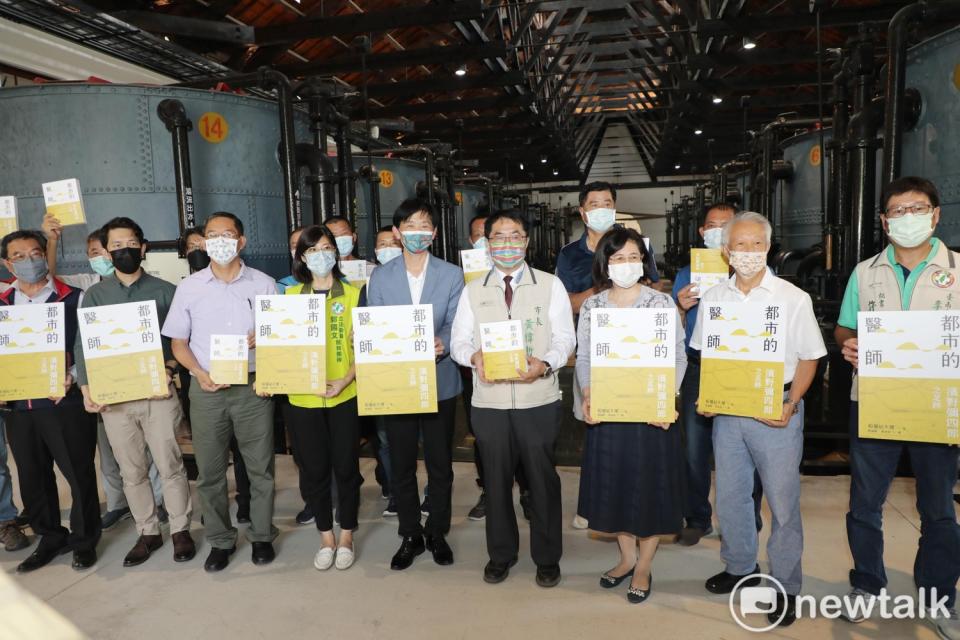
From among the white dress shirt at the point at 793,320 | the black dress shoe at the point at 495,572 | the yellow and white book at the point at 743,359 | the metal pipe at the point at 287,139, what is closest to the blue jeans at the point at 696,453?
the yellow and white book at the point at 743,359

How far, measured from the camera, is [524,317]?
3.01 meters

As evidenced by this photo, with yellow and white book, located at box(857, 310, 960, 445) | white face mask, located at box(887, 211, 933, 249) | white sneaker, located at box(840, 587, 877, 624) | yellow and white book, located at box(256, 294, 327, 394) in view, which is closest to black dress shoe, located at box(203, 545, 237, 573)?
yellow and white book, located at box(256, 294, 327, 394)

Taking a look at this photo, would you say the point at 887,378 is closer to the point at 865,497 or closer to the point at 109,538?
the point at 865,497

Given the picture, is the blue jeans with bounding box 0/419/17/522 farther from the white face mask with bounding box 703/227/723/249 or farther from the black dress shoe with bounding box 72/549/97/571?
the white face mask with bounding box 703/227/723/249

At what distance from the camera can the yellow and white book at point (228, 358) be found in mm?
3248

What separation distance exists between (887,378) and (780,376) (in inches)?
15.7

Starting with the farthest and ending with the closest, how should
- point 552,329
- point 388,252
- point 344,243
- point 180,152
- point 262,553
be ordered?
point 180,152
point 344,243
point 388,252
point 262,553
point 552,329

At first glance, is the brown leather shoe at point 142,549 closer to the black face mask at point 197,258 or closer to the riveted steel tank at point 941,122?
the black face mask at point 197,258

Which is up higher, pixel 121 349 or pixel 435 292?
pixel 435 292

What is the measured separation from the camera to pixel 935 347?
7.87 ft

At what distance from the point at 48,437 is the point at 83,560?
0.74 m

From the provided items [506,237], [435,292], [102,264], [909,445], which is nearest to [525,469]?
[435,292]

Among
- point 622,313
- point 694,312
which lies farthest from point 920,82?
point 622,313

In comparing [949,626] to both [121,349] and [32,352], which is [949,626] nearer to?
[121,349]
